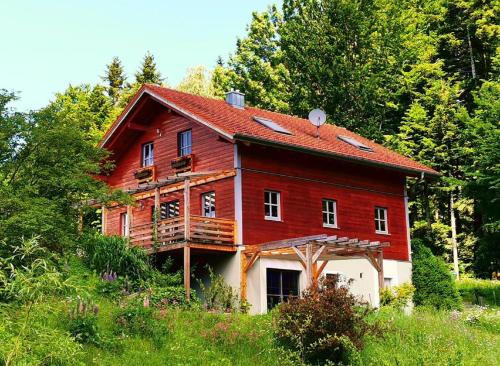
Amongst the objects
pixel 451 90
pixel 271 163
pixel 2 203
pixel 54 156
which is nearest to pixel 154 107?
pixel 271 163

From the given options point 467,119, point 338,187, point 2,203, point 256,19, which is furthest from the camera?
point 256,19

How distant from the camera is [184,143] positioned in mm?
25859

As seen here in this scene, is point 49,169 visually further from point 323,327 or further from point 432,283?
point 432,283

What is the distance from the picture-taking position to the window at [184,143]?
25.6 meters

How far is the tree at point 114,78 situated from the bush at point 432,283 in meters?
31.6

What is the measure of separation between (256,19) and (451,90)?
40.7 ft

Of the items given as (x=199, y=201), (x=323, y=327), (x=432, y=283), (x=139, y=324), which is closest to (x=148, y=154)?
(x=199, y=201)

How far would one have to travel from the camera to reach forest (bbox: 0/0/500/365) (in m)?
17.4

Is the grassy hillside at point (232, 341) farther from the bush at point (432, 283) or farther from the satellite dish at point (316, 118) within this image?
the satellite dish at point (316, 118)

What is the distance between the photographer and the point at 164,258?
23531 millimetres

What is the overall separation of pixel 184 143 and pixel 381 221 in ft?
25.5

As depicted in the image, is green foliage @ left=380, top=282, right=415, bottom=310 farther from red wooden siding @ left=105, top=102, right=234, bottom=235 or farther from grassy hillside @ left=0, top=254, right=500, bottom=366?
red wooden siding @ left=105, top=102, right=234, bottom=235

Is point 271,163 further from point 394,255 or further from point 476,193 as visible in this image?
point 476,193

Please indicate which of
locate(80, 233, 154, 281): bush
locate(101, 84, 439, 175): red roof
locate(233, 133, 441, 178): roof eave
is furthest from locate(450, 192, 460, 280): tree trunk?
locate(80, 233, 154, 281): bush
